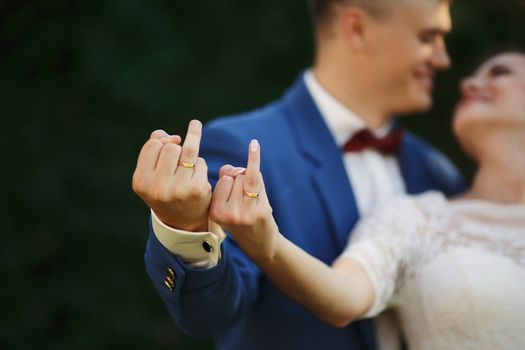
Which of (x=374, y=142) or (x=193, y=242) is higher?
(x=193, y=242)

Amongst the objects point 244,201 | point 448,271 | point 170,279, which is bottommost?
point 448,271

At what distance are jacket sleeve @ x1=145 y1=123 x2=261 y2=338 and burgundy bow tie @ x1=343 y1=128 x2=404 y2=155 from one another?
601 mm

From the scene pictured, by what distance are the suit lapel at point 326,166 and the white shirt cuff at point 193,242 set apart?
768mm

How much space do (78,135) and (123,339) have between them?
1282 millimetres

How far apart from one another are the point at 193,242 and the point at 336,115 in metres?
1.33

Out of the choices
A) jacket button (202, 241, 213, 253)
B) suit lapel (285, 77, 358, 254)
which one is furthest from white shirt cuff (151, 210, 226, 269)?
suit lapel (285, 77, 358, 254)

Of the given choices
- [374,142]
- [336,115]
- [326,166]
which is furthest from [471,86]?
[326,166]

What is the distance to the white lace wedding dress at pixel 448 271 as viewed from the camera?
8.32 ft

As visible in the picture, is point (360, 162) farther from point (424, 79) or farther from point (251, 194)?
point (251, 194)

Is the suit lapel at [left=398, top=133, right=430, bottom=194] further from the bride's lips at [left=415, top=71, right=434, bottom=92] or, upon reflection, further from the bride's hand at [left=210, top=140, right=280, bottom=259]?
the bride's hand at [left=210, top=140, right=280, bottom=259]

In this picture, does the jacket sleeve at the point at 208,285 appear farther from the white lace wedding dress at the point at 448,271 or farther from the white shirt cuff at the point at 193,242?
the white lace wedding dress at the point at 448,271

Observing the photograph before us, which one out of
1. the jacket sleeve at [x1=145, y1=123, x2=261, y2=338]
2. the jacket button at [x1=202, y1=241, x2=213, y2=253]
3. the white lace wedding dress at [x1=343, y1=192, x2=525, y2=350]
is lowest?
the white lace wedding dress at [x1=343, y1=192, x2=525, y2=350]

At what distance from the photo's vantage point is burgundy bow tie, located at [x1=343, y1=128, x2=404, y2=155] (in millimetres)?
3148

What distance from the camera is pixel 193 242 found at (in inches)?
81.2
